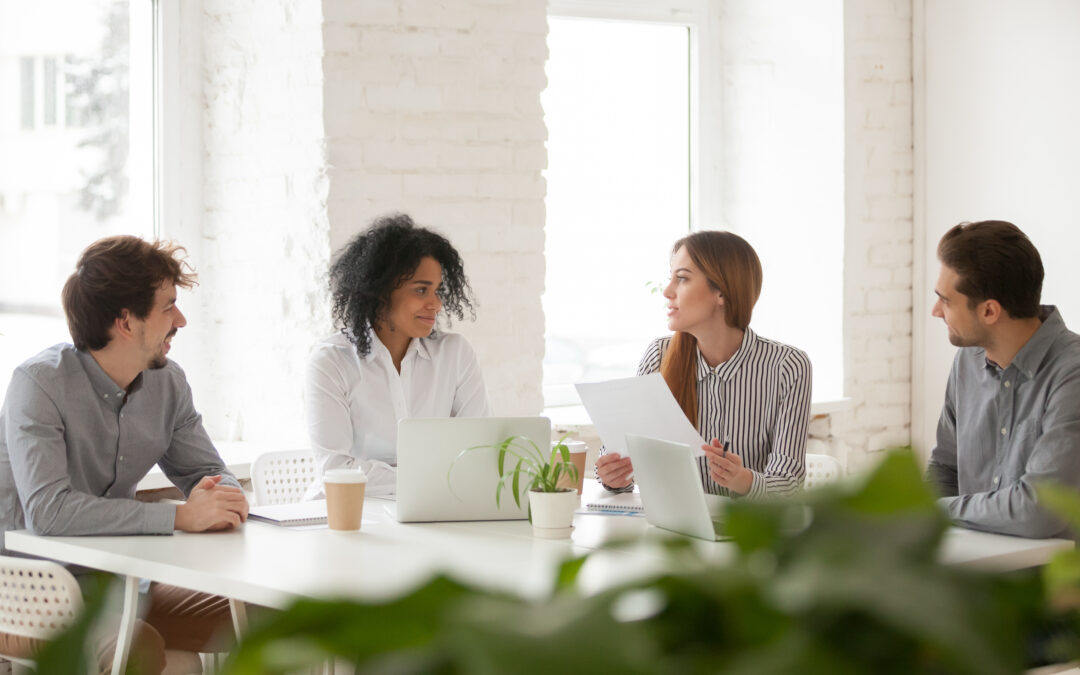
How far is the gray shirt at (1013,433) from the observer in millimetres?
2162

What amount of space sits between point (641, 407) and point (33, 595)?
3.88 ft

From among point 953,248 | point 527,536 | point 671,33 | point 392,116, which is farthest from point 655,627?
point 671,33

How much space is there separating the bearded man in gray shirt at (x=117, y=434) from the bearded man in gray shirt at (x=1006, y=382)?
1.45 metres

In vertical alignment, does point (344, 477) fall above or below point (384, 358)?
below

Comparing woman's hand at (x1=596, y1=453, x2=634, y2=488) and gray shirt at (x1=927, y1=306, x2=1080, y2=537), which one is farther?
woman's hand at (x1=596, y1=453, x2=634, y2=488)

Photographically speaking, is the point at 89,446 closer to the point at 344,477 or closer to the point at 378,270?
the point at 344,477

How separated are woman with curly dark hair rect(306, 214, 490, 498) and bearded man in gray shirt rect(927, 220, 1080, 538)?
1.16m

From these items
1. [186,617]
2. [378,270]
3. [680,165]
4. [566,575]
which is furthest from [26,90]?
[566,575]

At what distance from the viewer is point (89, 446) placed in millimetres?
2332

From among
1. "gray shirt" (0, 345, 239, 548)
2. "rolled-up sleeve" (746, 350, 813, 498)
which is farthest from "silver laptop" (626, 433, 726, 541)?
"gray shirt" (0, 345, 239, 548)

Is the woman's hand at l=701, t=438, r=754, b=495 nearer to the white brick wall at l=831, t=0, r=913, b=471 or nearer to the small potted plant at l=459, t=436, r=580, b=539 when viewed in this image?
→ the small potted plant at l=459, t=436, r=580, b=539

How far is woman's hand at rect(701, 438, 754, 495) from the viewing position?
2.39 metres

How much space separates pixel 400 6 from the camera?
3342mm

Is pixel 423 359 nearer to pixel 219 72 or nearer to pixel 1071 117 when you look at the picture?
pixel 219 72
